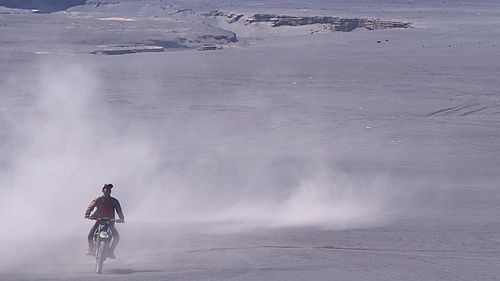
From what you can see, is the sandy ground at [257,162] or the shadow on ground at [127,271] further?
the sandy ground at [257,162]

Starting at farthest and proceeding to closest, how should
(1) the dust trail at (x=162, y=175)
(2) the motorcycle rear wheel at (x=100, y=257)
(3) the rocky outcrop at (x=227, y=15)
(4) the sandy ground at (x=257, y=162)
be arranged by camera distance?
(3) the rocky outcrop at (x=227, y=15) → (1) the dust trail at (x=162, y=175) → (4) the sandy ground at (x=257, y=162) → (2) the motorcycle rear wheel at (x=100, y=257)

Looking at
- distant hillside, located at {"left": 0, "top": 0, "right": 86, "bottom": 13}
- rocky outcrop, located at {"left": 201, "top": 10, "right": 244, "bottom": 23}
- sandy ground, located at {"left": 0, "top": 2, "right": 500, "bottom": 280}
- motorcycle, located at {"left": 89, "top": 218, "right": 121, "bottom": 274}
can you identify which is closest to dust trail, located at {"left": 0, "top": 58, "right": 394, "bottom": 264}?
sandy ground, located at {"left": 0, "top": 2, "right": 500, "bottom": 280}

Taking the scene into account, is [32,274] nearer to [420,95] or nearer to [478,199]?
[478,199]

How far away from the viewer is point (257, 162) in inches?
986

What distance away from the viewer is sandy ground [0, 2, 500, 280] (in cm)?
1483

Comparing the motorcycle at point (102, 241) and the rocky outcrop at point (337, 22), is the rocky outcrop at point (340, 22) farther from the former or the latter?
the motorcycle at point (102, 241)

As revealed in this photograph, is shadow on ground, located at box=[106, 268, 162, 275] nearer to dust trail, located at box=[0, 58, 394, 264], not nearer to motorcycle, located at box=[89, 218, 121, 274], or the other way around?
motorcycle, located at box=[89, 218, 121, 274]

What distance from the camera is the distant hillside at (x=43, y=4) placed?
84188mm

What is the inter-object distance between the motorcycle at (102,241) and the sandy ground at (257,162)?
0.29 meters

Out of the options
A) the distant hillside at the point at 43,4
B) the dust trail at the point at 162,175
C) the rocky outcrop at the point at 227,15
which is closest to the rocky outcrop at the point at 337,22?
the rocky outcrop at the point at 227,15

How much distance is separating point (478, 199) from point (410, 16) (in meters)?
66.5

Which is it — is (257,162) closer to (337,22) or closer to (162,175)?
(162,175)

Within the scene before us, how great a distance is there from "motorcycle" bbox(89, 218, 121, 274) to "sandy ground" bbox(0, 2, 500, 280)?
0.29 m

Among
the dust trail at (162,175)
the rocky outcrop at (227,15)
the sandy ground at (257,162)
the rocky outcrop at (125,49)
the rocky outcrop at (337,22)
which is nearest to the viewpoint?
the sandy ground at (257,162)
